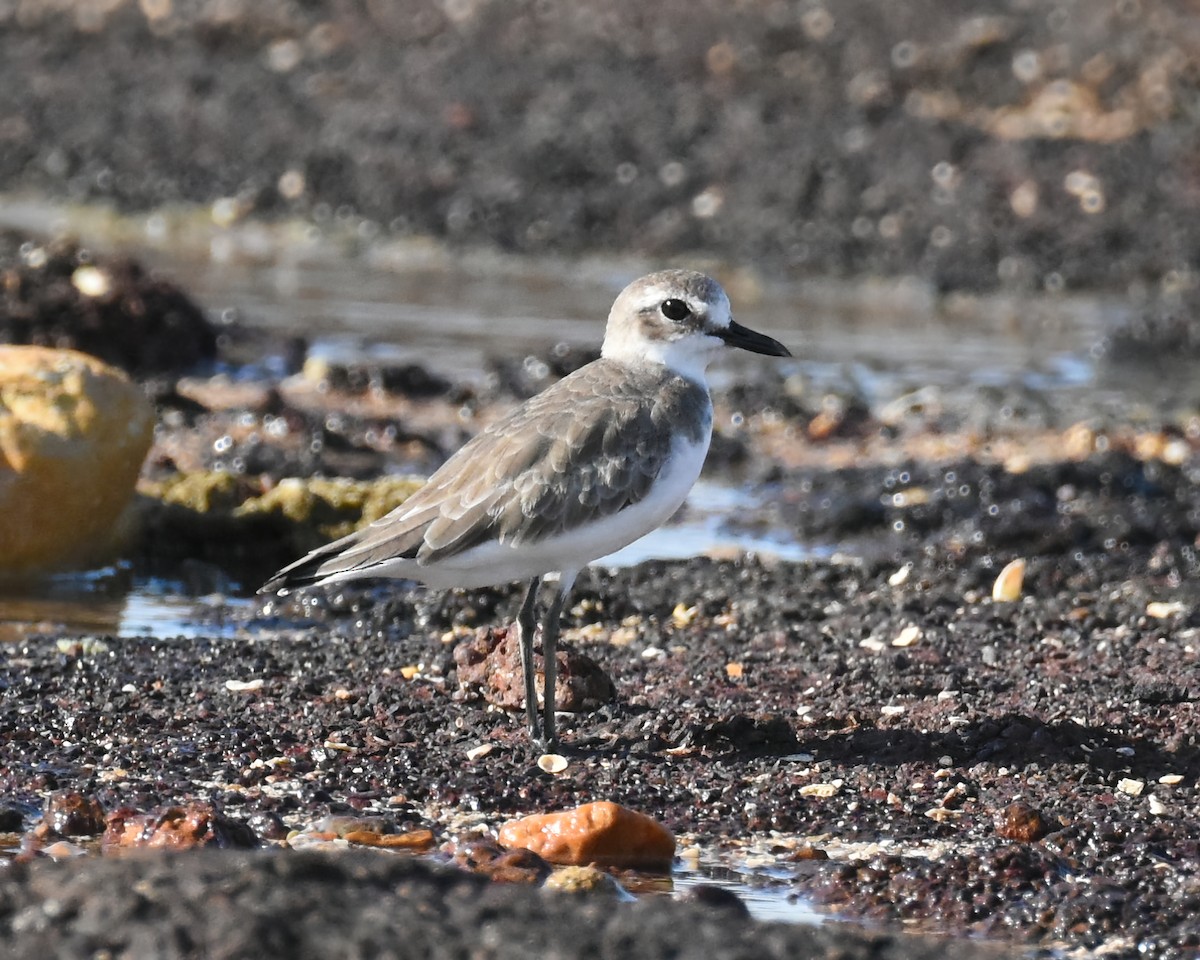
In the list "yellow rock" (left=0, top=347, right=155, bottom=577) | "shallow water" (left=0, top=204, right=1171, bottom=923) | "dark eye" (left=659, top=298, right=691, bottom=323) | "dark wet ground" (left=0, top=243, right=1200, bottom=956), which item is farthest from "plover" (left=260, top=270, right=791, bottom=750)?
"shallow water" (left=0, top=204, right=1171, bottom=923)

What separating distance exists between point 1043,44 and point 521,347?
775 cm

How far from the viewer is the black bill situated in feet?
19.4

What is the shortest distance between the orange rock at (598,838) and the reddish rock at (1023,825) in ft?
2.74

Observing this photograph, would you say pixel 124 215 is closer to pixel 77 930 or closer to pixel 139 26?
pixel 139 26

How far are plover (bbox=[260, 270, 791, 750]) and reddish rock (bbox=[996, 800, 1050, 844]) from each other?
1.28m

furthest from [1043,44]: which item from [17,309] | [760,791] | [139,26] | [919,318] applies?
[760,791]

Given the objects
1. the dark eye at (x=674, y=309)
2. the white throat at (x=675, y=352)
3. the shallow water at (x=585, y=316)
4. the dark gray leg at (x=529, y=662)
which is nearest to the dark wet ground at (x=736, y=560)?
the dark gray leg at (x=529, y=662)

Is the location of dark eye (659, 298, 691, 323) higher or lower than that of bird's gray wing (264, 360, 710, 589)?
higher

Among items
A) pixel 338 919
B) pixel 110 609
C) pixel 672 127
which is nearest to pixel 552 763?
pixel 338 919

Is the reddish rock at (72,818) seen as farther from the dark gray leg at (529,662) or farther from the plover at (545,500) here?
the dark gray leg at (529,662)

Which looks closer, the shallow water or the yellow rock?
the yellow rock

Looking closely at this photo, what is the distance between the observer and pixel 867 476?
945 centimetres

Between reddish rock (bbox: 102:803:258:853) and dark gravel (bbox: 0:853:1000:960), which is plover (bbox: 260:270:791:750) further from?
dark gravel (bbox: 0:853:1000:960)

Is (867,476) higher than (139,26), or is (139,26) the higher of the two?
(139,26)
